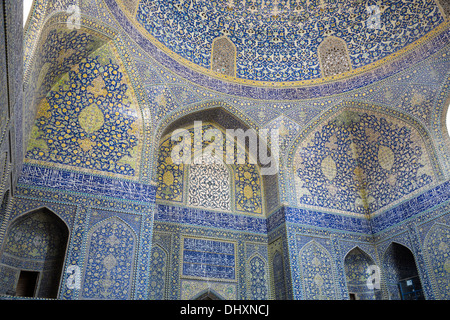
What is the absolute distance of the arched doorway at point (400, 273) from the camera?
7578 mm

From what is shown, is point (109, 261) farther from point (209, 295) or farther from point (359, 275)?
point (359, 275)

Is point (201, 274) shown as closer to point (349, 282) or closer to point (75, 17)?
point (349, 282)

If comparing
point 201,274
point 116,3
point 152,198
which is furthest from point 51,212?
point 116,3

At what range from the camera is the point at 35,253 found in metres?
5.93

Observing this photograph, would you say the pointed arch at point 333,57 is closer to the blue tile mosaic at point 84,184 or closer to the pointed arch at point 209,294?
the blue tile mosaic at point 84,184

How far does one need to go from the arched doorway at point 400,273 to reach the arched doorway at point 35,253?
20.3 feet

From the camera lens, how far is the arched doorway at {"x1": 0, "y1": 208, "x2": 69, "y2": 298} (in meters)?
5.68

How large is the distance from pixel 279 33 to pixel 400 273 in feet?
19.6

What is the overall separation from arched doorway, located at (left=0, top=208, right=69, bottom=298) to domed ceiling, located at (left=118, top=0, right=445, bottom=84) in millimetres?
4162

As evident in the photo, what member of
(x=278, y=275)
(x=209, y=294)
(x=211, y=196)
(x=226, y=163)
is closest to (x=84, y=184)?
(x=211, y=196)

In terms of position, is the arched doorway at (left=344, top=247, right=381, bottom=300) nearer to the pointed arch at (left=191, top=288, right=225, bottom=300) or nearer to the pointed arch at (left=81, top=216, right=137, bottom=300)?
the pointed arch at (left=191, top=288, right=225, bottom=300)

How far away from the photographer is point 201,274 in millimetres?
7344

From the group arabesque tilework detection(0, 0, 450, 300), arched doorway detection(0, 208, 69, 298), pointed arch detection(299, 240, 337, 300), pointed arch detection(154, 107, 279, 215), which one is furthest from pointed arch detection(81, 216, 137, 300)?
pointed arch detection(299, 240, 337, 300)
